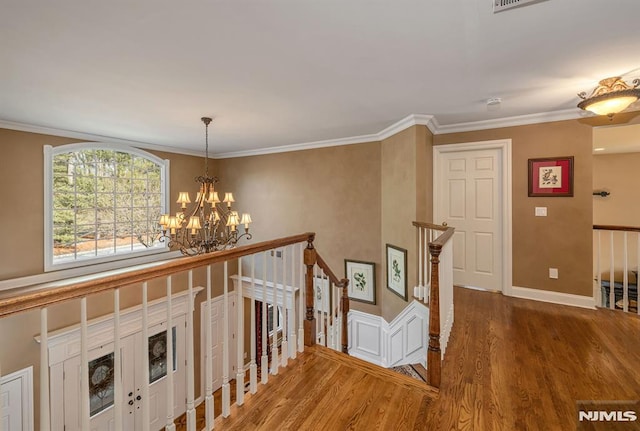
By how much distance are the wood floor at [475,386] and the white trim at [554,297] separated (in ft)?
1.64

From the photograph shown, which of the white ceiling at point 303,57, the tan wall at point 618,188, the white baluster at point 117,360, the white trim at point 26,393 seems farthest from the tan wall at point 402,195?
the white trim at point 26,393

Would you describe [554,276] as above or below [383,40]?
below

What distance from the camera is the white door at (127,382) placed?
3.82 meters

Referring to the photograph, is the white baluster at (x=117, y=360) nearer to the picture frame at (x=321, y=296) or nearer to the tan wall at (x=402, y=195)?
the picture frame at (x=321, y=296)

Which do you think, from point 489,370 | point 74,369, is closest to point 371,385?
point 489,370

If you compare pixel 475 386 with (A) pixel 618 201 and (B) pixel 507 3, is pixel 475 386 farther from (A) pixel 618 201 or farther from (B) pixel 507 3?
(A) pixel 618 201

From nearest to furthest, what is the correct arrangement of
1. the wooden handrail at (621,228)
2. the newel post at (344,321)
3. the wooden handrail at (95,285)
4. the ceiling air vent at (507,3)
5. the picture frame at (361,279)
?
the wooden handrail at (95,285) → the ceiling air vent at (507,3) → the wooden handrail at (621,228) → the newel post at (344,321) → the picture frame at (361,279)

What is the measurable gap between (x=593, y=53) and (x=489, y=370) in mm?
2480

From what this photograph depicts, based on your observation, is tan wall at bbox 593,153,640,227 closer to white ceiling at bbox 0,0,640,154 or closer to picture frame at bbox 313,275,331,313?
white ceiling at bbox 0,0,640,154

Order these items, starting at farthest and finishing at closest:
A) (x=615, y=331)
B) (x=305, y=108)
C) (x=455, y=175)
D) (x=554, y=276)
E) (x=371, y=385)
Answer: (x=455, y=175) < (x=554, y=276) < (x=305, y=108) < (x=615, y=331) < (x=371, y=385)

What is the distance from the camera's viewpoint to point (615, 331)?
278 cm

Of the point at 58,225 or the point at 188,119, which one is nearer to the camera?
the point at 188,119

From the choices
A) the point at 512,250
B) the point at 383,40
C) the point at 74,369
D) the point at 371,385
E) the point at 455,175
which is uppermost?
the point at 383,40

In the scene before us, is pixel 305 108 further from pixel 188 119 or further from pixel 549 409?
pixel 549 409
